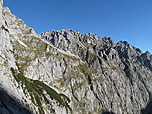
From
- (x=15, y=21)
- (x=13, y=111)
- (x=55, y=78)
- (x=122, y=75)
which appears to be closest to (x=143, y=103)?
(x=122, y=75)

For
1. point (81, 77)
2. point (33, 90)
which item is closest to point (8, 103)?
point (33, 90)

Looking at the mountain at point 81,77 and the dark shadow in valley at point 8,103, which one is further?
the mountain at point 81,77

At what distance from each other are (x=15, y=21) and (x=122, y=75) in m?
166

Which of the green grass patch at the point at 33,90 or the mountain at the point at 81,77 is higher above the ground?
the mountain at the point at 81,77

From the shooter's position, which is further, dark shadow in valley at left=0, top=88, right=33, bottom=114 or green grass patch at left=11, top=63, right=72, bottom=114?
green grass patch at left=11, top=63, right=72, bottom=114

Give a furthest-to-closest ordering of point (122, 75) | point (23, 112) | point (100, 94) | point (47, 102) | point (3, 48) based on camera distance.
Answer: point (122, 75) → point (100, 94) → point (47, 102) → point (3, 48) → point (23, 112)

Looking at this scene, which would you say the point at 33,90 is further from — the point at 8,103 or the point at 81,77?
the point at 81,77

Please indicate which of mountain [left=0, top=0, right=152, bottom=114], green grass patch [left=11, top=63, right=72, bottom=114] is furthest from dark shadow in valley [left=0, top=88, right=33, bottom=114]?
mountain [left=0, top=0, right=152, bottom=114]

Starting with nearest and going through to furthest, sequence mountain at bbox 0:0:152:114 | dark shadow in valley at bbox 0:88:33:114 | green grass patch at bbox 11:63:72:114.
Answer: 1. dark shadow in valley at bbox 0:88:33:114
2. green grass patch at bbox 11:63:72:114
3. mountain at bbox 0:0:152:114

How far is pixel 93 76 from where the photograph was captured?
156 metres

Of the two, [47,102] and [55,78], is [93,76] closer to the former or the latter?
[55,78]

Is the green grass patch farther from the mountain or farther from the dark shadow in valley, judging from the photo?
the dark shadow in valley

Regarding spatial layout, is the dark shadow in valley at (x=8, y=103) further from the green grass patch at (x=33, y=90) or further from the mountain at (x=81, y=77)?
the mountain at (x=81, y=77)

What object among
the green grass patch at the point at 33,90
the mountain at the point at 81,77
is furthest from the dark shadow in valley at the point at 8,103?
the mountain at the point at 81,77
